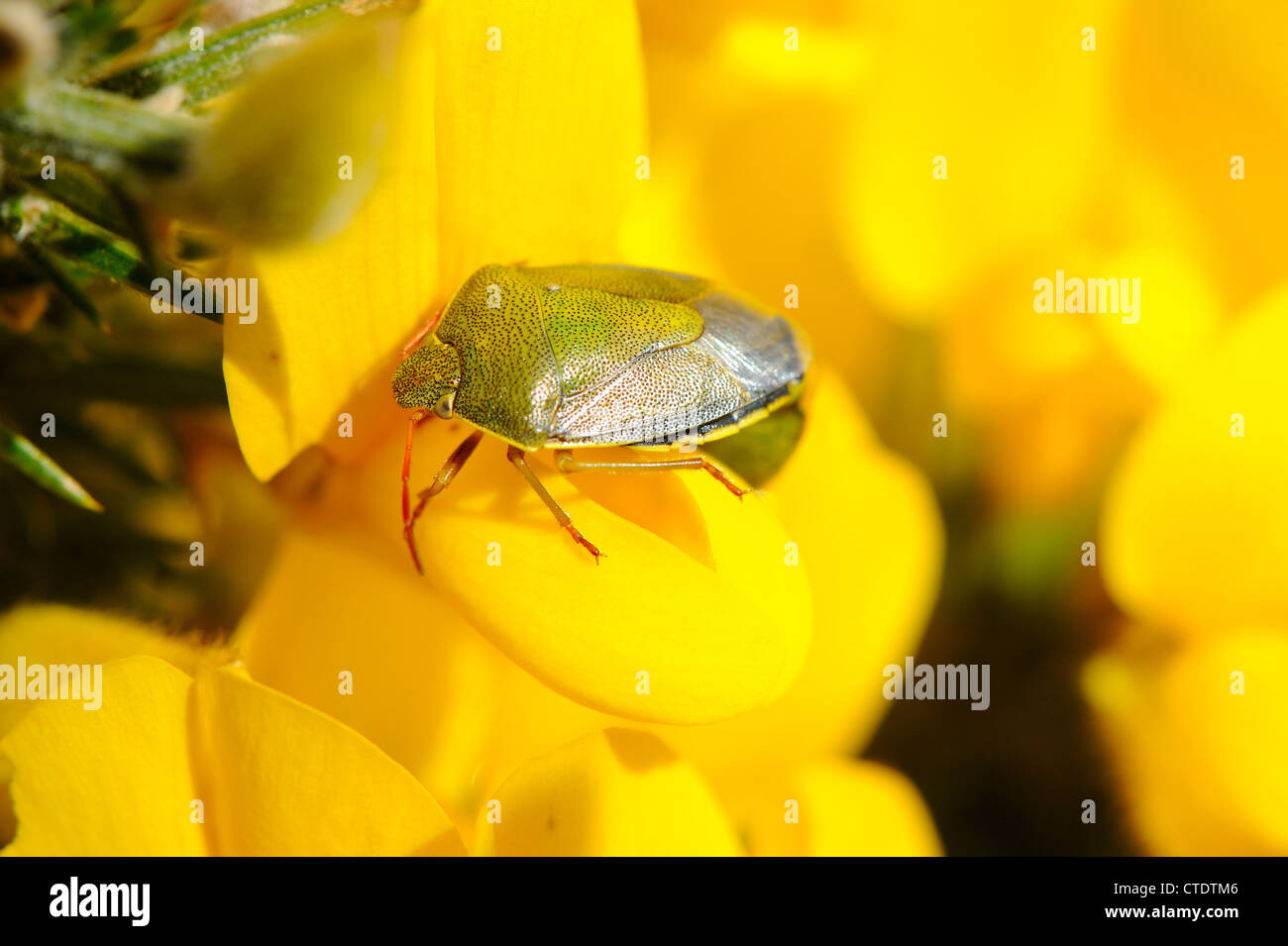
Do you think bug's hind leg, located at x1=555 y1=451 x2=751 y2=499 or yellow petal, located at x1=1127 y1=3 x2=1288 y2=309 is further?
yellow petal, located at x1=1127 y1=3 x2=1288 y2=309

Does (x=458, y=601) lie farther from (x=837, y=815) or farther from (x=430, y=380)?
(x=837, y=815)

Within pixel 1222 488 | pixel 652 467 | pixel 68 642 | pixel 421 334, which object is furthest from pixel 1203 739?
pixel 68 642

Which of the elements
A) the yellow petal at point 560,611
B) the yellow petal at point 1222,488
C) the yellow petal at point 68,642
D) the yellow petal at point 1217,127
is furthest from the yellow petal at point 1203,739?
the yellow petal at point 68,642

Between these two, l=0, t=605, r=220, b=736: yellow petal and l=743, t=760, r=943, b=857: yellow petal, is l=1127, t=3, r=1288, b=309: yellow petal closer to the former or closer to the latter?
l=743, t=760, r=943, b=857: yellow petal

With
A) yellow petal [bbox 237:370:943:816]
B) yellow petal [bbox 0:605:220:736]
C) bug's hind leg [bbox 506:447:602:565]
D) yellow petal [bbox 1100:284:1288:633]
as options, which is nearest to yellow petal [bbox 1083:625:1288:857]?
yellow petal [bbox 1100:284:1288:633]

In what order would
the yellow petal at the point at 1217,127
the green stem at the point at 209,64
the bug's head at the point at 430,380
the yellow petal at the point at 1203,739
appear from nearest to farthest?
the green stem at the point at 209,64
the bug's head at the point at 430,380
the yellow petal at the point at 1203,739
the yellow petal at the point at 1217,127

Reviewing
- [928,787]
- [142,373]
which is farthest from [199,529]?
[928,787]

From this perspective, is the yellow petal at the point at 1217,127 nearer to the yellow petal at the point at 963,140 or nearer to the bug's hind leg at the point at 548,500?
the yellow petal at the point at 963,140
